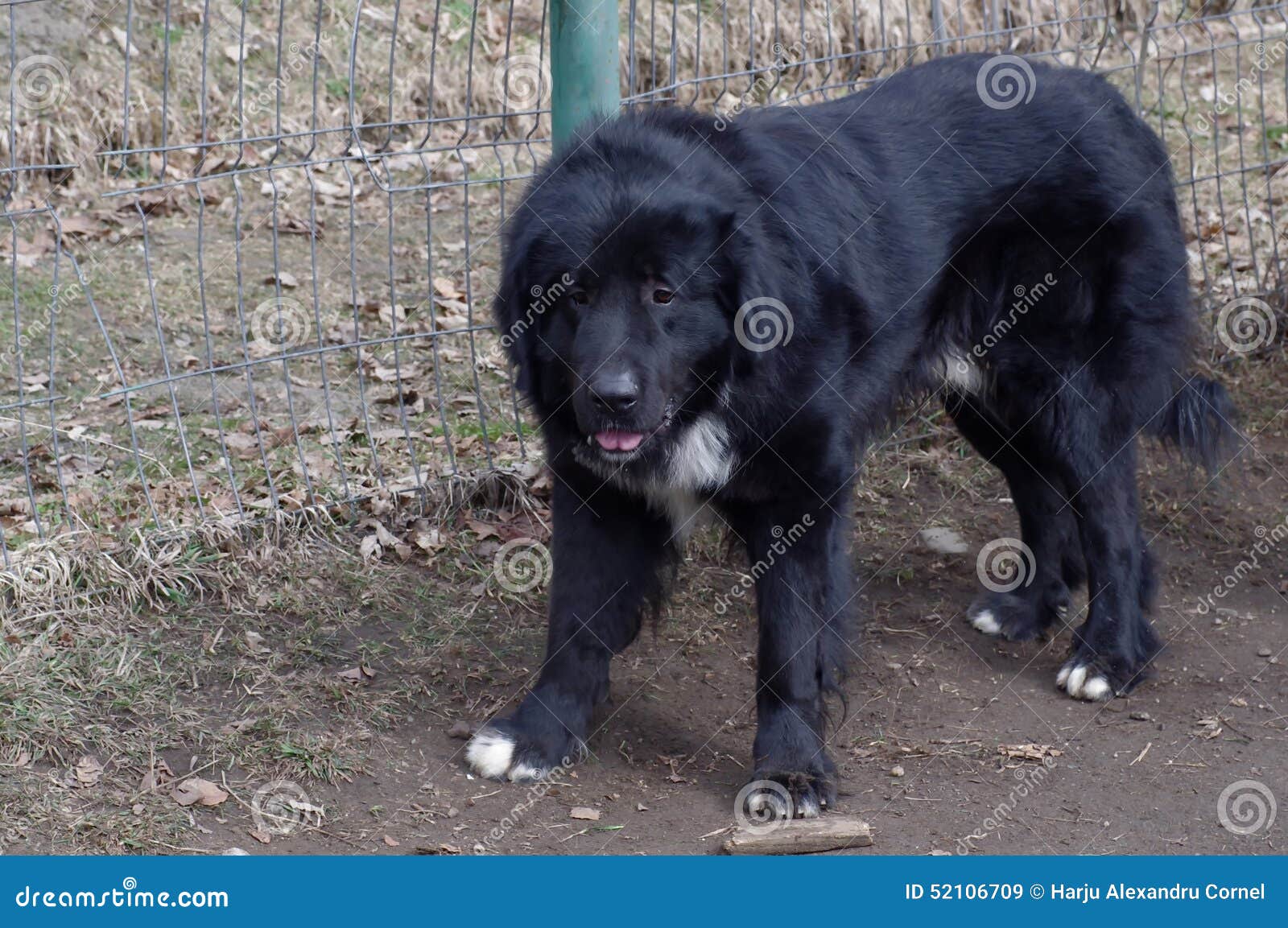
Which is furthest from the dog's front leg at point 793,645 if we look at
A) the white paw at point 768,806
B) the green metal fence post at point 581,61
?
the green metal fence post at point 581,61

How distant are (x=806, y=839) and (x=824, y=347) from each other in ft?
3.88

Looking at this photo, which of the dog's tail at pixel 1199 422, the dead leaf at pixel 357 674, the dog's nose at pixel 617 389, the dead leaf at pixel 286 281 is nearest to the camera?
the dog's nose at pixel 617 389

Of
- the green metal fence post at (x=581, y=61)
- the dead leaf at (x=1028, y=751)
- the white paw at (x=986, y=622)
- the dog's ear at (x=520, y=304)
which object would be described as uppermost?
the green metal fence post at (x=581, y=61)

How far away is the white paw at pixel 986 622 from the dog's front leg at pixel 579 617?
1.28 m

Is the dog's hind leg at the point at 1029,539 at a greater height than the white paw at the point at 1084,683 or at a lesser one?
greater

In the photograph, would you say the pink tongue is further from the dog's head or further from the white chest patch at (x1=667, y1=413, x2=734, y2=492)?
the white chest patch at (x1=667, y1=413, x2=734, y2=492)

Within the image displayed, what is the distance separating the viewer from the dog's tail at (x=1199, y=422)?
429 centimetres

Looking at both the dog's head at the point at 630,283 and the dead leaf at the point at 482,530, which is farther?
the dead leaf at the point at 482,530

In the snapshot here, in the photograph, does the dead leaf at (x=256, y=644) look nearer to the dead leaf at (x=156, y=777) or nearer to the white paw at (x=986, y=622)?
the dead leaf at (x=156, y=777)

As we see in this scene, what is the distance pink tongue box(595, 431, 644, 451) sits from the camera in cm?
321

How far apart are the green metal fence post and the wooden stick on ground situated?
2.05 meters

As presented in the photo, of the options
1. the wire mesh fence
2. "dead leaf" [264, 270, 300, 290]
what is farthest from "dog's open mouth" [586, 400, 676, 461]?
"dead leaf" [264, 270, 300, 290]

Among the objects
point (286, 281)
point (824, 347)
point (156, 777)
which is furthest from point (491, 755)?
point (286, 281)

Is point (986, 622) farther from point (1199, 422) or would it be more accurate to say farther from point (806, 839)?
point (806, 839)
